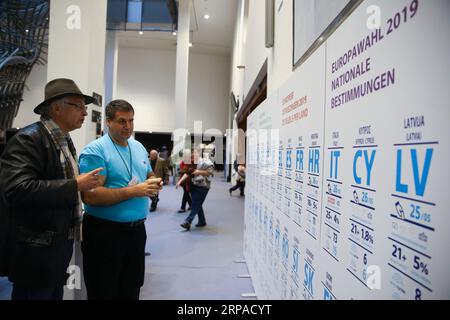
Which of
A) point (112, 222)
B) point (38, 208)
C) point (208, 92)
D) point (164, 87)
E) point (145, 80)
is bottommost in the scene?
point (112, 222)

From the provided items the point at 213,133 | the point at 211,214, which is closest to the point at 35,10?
the point at 211,214

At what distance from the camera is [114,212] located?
1.55 meters

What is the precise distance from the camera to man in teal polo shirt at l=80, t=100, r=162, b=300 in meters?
1.53

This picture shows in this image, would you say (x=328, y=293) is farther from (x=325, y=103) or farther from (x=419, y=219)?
(x=325, y=103)

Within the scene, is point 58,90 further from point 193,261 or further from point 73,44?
point 193,261

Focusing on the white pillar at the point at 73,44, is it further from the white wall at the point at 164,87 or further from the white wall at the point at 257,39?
the white wall at the point at 164,87

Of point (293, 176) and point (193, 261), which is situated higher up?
point (293, 176)

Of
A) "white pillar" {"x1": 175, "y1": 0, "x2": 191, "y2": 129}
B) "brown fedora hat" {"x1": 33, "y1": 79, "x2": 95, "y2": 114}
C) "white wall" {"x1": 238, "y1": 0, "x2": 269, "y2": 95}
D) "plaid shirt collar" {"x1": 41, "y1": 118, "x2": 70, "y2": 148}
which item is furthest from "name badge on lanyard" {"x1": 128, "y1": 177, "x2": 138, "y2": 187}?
"white pillar" {"x1": 175, "y1": 0, "x2": 191, "y2": 129}

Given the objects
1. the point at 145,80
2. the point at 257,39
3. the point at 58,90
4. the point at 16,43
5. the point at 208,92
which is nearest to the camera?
the point at 58,90

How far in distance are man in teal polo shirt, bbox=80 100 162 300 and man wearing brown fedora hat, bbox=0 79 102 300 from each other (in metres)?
0.14

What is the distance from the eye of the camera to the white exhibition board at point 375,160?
0.56 metres

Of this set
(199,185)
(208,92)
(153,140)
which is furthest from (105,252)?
(153,140)

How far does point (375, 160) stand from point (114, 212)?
1314mm

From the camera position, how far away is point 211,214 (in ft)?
20.1
